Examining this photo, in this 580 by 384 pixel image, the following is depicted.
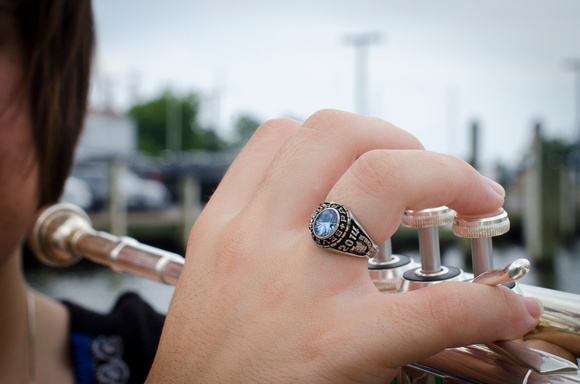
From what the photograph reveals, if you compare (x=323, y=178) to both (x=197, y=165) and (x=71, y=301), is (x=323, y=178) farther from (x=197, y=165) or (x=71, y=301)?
(x=197, y=165)

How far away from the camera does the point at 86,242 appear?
1122 millimetres

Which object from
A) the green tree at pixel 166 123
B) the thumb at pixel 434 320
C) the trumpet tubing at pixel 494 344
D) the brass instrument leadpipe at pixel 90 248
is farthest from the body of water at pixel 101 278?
the green tree at pixel 166 123

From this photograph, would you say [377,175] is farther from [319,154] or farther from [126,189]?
[126,189]

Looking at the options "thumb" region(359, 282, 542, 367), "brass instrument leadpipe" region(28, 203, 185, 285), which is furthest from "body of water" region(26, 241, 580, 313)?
"thumb" region(359, 282, 542, 367)

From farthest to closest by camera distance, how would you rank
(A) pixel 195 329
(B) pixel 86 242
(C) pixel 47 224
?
(C) pixel 47 224 < (B) pixel 86 242 < (A) pixel 195 329

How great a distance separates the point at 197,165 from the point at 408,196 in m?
12.5

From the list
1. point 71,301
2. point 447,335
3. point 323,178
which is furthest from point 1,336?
point 447,335

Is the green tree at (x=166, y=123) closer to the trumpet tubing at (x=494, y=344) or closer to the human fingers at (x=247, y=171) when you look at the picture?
the human fingers at (x=247, y=171)

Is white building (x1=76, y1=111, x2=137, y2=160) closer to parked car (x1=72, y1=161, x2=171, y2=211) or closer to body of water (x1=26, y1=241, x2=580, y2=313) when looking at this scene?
parked car (x1=72, y1=161, x2=171, y2=211)

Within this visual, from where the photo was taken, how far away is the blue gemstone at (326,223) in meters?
0.49

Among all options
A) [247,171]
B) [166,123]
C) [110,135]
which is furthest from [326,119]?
[166,123]

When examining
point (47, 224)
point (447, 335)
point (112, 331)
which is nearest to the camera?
point (447, 335)

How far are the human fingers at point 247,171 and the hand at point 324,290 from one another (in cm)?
3

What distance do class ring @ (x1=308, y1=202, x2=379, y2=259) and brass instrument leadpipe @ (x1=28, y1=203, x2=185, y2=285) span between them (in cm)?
35
